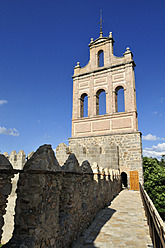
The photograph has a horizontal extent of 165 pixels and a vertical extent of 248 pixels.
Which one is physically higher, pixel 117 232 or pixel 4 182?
pixel 4 182

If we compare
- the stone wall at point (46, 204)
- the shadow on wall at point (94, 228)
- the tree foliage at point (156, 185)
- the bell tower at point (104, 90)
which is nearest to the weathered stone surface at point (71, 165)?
the stone wall at point (46, 204)

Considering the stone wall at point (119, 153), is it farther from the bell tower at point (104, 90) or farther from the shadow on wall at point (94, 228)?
the shadow on wall at point (94, 228)

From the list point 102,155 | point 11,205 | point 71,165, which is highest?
point 102,155

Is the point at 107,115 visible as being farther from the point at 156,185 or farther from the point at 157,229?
the point at 157,229

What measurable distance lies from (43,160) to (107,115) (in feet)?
45.4

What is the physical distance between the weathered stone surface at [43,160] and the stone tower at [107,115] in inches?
432

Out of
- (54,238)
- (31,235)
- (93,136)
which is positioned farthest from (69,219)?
(93,136)

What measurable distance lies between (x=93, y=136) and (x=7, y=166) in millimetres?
14113

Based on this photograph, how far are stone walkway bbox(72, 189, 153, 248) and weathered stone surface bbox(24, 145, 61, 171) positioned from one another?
1948mm

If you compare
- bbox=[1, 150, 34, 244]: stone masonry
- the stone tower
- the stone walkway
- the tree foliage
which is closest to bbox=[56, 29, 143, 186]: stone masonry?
the stone tower

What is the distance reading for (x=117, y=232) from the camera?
15.7 feet

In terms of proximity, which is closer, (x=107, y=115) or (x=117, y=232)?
(x=117, y=232)

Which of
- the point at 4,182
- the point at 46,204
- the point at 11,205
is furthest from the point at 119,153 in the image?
the point at 4,182

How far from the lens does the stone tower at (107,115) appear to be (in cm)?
1446
